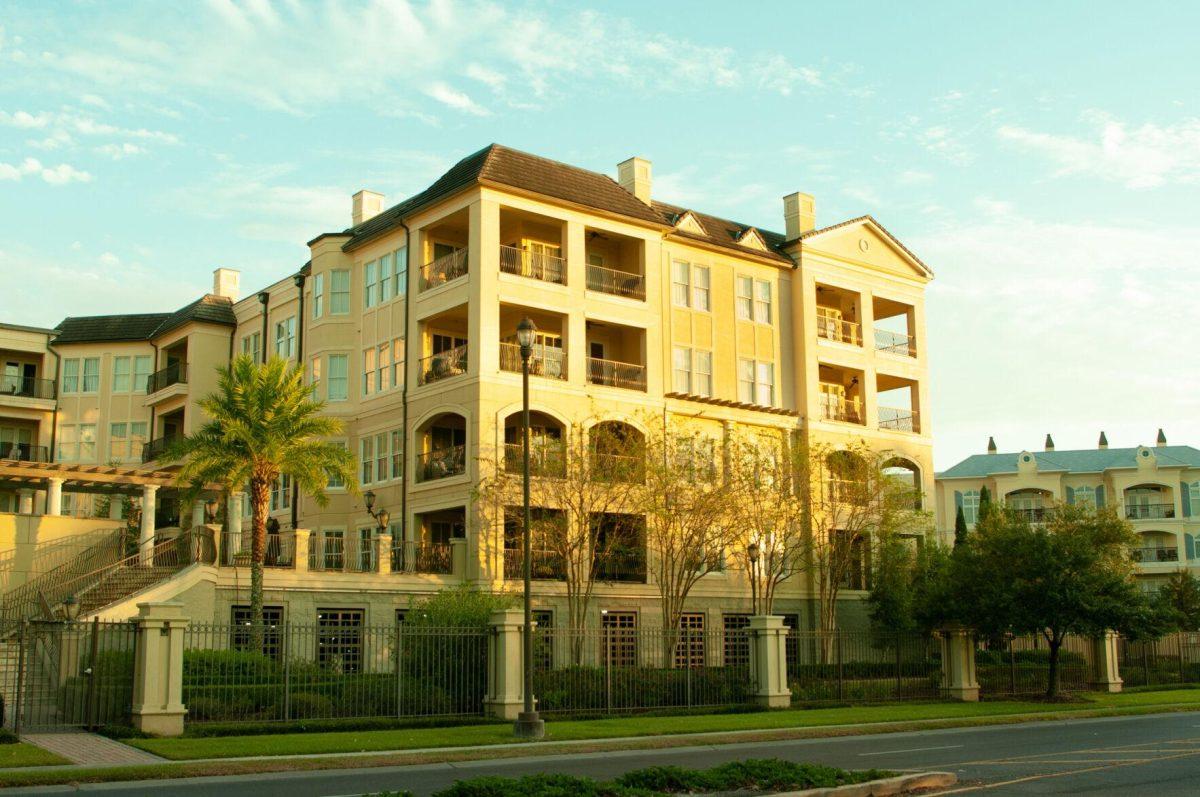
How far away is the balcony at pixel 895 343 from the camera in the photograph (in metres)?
53.0

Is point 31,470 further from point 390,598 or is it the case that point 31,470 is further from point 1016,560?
point 1016,560

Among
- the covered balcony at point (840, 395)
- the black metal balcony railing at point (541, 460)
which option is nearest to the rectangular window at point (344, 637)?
the black metal balcony railing at point (541, 460)

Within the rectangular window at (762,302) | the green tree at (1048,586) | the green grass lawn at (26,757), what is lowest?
the green grass lawn at (26,757)

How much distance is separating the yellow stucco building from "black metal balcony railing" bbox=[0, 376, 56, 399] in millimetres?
1772

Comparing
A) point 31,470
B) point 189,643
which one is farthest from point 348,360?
point 189,643

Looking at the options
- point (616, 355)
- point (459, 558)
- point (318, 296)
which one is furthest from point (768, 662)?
point (318, 296)

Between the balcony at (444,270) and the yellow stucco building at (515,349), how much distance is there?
0.10m

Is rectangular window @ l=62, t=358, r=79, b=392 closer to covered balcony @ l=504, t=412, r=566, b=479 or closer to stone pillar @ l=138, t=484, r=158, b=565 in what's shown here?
stone pillar @ l=138, t=484, r=158, b=565

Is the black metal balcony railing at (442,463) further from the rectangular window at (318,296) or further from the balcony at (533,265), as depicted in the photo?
the rectangular window at (318,296)

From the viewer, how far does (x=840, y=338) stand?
170 feet

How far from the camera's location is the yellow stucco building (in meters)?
39.6

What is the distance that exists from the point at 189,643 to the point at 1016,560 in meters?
24.3

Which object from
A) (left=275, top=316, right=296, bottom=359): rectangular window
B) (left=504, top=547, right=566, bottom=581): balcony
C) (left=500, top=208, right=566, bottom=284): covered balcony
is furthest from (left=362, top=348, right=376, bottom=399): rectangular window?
(left=504, top=547, right=566, bottom=581): balcony

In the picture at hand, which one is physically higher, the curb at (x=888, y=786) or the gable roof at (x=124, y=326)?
the gable roof at (x=124, y=326)
